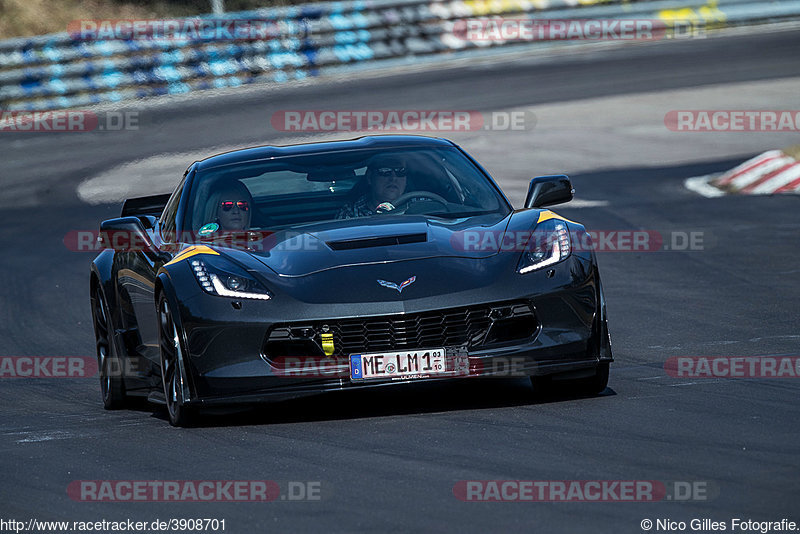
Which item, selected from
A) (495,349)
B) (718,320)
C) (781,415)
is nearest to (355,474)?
(495,349)

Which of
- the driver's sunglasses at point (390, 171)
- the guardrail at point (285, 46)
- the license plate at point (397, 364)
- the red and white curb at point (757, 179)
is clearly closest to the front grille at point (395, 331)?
the license plate at point (397, 364)

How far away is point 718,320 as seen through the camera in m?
9.05

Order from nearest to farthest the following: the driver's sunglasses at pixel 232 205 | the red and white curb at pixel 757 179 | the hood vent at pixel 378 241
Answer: the hood vent at pixel 378 241, the driver's sunglasses at pixel 232 205, the red and white curb at pixel 757 179

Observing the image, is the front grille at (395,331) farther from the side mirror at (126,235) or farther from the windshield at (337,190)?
the side mirror at (126,235)

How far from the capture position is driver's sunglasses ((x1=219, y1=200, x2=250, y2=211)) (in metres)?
7.56

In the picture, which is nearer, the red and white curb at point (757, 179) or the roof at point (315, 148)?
the roof at point (315, 148)

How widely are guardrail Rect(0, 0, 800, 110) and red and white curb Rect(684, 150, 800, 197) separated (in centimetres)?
1230

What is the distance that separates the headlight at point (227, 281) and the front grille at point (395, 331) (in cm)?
21

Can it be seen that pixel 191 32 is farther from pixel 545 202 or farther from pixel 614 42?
pixel 545 202

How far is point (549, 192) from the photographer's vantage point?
7562 mm

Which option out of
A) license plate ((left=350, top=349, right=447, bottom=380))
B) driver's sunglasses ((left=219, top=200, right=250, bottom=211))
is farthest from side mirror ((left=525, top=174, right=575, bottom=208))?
license plate ((left=350, top=349, right=447, bottom=380))

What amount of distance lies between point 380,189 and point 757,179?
8.96 metres

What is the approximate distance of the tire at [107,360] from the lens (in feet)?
26.4

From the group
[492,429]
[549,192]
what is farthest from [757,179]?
[492,429]
